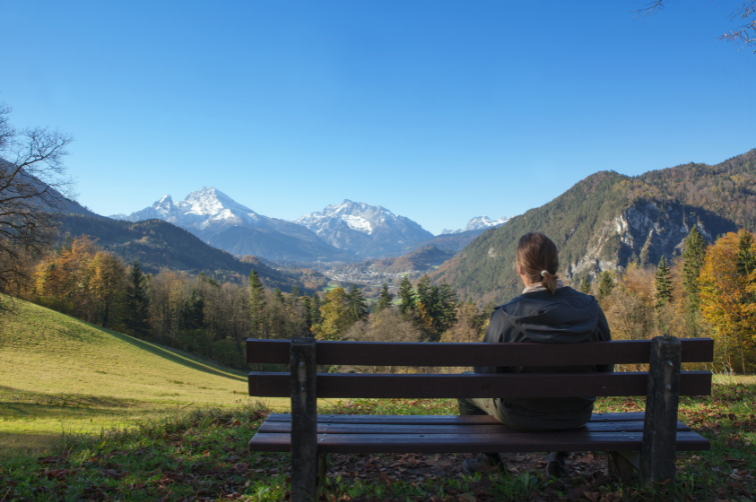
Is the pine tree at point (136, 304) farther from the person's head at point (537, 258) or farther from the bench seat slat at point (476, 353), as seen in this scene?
the person's head at point (537, 258)

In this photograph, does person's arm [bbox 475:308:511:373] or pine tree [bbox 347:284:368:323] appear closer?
person's arm [bbox 475:308:511:373]

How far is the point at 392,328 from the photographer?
1860 inches

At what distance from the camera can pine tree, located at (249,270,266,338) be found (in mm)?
64819

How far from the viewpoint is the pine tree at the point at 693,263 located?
47.5 meters

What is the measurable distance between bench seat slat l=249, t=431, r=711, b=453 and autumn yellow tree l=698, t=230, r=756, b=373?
40.1 meters

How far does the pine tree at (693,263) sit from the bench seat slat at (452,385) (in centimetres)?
5425

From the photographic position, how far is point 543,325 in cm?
313

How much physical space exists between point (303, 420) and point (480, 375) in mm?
1383

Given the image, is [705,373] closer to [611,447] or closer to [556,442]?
[611,447]

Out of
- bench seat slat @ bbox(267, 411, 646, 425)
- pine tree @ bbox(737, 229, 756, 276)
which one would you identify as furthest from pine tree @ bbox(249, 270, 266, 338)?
bench seat slat @ bbox(267, 411, 646, 425)

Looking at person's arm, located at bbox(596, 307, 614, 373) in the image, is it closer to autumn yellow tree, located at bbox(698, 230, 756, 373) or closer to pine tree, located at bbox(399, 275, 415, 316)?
autumn yellow tree, located at bbox(698, 230, 756, 373)

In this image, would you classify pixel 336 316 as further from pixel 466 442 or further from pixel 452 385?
pixel 452 385

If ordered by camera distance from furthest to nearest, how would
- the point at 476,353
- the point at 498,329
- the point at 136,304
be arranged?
the point at 136,304, the point at 498,329, the point at 476,353

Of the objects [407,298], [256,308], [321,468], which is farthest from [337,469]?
[256,308]
